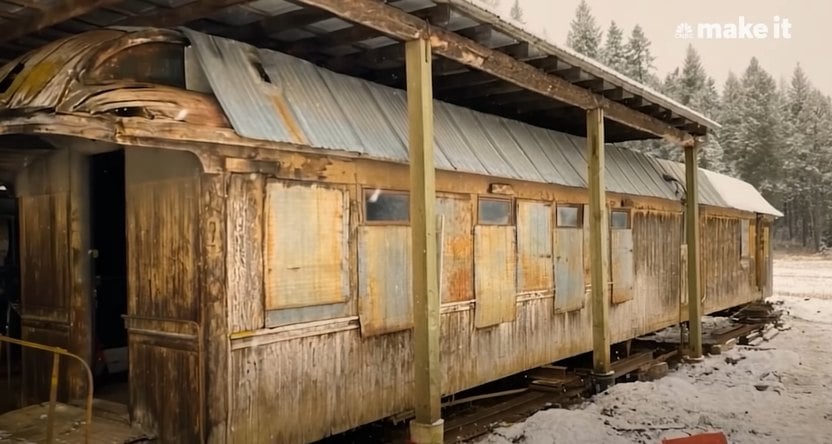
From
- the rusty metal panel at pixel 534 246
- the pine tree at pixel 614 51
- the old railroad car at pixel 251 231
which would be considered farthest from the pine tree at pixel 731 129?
the old railroad car at pixel 251 231

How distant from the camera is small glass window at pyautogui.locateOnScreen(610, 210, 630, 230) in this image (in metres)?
11.2

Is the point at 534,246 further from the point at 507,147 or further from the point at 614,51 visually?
the point at 614,51

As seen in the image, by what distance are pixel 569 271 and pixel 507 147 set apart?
7.73 ft

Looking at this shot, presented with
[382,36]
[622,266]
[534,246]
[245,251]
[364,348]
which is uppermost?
[382,36]

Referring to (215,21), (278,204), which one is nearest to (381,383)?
(278,204)

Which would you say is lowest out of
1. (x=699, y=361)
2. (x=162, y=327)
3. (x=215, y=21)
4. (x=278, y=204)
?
(x=699, y=361)

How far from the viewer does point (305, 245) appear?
19.4ft

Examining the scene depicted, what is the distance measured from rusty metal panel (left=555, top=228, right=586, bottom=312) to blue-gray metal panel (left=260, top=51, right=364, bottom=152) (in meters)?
4.76

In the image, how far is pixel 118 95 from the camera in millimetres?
4762

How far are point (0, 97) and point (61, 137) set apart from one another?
1.63 meters

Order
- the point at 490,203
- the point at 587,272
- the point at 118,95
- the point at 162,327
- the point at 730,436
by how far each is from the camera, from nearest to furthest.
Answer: the point at 118,95 → the point at 162,327 → the point at 730,436 → the point at 490,203 → the point at 587,272

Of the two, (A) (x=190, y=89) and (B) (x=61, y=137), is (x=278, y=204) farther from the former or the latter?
(B) (x=61, y=137)

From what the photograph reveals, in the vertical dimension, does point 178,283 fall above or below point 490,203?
below

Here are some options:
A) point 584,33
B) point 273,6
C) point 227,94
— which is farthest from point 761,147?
point 227,94
